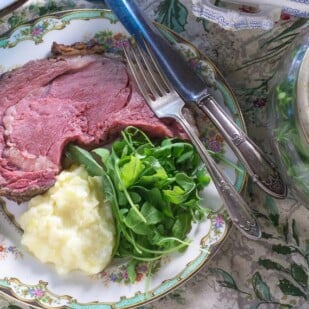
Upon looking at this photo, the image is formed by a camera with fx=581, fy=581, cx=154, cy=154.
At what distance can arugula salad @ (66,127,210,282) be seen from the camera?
1228mm

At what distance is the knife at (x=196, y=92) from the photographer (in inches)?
48.5

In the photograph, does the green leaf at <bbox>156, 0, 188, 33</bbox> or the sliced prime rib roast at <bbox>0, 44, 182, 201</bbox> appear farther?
the green leaf at <bbox>156, 0, 188, 33</bbox>

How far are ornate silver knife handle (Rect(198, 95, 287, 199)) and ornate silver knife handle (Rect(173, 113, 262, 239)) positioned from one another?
0.05 m

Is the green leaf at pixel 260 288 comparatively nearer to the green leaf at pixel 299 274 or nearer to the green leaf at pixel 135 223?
the green leaf at pixel 299 274

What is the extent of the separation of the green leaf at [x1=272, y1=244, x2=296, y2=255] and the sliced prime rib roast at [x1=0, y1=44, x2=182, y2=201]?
342 millimetres

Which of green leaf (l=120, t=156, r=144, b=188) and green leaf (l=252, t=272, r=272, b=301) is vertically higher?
green leaf (l=120, t=156, r=144, b=188)

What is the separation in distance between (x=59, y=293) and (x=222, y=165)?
460 millimetres

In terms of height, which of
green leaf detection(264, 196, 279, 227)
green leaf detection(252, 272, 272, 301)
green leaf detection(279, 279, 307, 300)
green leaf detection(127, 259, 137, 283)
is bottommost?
green leaf detection(279, 279, 307, 300)

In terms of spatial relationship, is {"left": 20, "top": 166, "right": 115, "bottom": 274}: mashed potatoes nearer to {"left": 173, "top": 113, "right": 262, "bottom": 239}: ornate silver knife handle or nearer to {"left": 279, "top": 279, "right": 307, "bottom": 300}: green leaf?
{"left": 173, "top": 113, "right": 262, "bottom": 239}: ornate silver knife handle

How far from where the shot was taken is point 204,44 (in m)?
1.42

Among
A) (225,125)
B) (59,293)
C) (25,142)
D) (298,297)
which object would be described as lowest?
(298,297)

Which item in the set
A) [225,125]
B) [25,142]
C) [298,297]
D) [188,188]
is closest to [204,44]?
[225,125]

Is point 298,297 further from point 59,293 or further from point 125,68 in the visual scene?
point 125,68

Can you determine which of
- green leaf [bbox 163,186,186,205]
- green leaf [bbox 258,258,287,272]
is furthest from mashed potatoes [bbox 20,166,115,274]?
green leaf [bbox 258,258,287,272]
